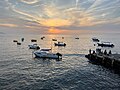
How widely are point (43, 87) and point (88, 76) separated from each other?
54.3ft

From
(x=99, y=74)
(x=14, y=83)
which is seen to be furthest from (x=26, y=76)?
(x=99, y=74)

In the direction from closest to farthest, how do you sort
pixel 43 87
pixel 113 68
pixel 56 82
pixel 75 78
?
pixel 43 87 → pixel 56 82 → pixel 75 78 → pixel 113 68

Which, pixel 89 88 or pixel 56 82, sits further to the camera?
pixel 56 82

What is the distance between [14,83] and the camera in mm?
42562

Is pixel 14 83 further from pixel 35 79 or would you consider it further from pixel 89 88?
pixel 89 88

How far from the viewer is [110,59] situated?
65.2 m

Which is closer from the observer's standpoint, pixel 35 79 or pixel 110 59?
pixel 35 79

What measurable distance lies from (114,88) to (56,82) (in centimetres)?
1419

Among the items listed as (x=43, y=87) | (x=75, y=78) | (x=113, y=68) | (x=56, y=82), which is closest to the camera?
(x=43, y=87)

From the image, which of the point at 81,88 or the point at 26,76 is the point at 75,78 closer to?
the point at 81,88

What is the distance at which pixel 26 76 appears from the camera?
49.6 metres

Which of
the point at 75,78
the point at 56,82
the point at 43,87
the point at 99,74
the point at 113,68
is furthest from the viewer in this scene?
the point at 113,68

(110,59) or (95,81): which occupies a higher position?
(110,59)

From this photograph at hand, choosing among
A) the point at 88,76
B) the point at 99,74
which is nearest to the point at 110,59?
the point at 99,74
